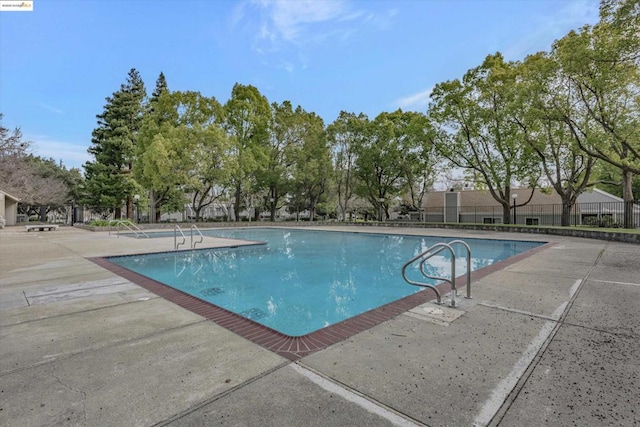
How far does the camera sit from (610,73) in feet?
39.7

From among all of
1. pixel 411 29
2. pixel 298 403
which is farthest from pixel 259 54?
pixel 298 403

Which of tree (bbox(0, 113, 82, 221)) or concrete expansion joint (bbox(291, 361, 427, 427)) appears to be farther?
tree (bbox(0, 113, 82, 221))

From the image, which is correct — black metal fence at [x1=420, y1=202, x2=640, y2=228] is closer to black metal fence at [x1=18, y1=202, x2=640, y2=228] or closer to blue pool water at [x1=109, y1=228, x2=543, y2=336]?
black metal fence at [x1=18, y1=202, x2=640, y2=228]

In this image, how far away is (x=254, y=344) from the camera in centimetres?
287

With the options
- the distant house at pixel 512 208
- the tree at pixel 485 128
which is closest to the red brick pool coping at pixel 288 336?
the tree at pixel 485 128

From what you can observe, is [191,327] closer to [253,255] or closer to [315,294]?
[315,294]

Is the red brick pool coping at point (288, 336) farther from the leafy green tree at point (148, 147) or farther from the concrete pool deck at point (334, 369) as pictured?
the leafy green tree at point (148, 147)

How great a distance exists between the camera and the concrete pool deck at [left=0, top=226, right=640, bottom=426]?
185 cm

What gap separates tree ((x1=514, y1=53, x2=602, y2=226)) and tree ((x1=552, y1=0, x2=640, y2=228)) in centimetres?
35

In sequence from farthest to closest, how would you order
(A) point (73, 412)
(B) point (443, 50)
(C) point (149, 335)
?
1. (B) point (443, 50)
2. (C) point (149, 335)
3. (A) point (73, 412)

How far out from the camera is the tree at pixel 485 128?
18.7 meters

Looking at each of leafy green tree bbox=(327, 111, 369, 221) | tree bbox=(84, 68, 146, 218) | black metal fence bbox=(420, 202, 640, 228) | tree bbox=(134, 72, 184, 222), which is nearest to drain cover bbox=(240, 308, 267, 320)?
tree bbox=(134, 72, 184, 222)

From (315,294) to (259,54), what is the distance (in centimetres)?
1839

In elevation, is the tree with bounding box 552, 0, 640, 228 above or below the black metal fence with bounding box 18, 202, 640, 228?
above
